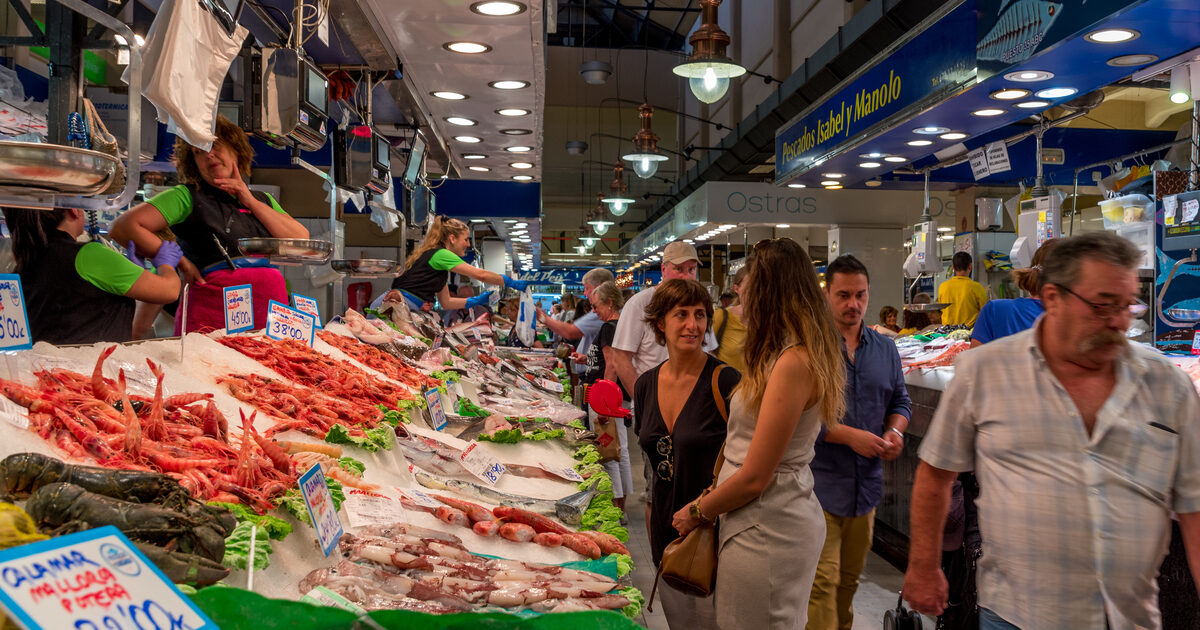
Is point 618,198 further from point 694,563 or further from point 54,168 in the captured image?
point 54,168

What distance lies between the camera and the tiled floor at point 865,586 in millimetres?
4488

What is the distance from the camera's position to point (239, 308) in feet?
13.1

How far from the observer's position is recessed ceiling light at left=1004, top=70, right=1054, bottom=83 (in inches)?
196

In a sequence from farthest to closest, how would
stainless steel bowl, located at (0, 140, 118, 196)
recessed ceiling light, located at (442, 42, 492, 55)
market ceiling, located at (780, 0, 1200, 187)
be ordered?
recessed ceiling light, located at (442, 42, 492, 55)
market ceiling, located at (780, 0, 1200, 187)
stainless steel bowl, located at (0, 140, 118, 196)

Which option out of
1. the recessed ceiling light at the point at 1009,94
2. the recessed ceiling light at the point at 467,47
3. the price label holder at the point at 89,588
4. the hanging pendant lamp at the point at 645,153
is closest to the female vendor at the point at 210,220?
the recessed ceiling light at the point at 467,47

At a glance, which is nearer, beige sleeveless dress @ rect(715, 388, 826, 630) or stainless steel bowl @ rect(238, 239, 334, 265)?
beige sleeveless dress @ rect(715, 388, 826, 630)

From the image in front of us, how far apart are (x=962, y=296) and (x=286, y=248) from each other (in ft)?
23.9

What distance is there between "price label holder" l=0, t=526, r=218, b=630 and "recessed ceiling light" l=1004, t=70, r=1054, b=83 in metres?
5.13

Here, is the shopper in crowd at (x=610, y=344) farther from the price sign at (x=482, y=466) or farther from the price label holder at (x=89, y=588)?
the price label holder at (x=89, y=588)

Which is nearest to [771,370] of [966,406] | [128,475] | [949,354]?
[966,406]

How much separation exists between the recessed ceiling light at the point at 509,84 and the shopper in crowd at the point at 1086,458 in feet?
14.4

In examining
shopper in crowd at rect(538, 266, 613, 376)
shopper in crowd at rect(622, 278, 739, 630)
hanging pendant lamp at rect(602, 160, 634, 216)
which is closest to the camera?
shopper in crowd at rect(622, 278, 739, 630)

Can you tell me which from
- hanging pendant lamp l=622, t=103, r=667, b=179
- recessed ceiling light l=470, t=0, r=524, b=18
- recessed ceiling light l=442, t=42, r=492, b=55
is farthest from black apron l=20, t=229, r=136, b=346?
hanging pendant lamp l=622, t=103, r=667, b=179

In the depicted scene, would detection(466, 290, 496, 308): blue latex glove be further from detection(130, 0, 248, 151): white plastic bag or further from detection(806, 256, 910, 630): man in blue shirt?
detection(130, 0, 248, 151): white plastic bag
